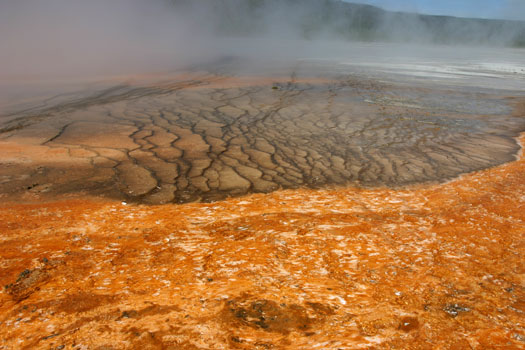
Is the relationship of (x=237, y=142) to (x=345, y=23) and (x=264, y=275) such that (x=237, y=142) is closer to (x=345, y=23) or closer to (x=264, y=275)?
(x=264, y=275)

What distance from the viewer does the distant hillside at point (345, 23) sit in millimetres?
59688

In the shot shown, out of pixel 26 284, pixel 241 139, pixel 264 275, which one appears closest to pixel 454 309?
pixel 264 275

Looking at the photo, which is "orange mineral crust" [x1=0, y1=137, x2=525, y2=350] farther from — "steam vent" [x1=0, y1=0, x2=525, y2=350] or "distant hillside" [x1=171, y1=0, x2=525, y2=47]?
"distant hillside" [x1=171, y1=0, x2=525, y2=47]

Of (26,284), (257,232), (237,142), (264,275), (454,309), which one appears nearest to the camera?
(454,309)

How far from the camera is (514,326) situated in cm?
186

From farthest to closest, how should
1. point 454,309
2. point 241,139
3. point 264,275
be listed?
point 241,139
point 264,275
point 454,309

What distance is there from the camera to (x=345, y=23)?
8375 centimetres

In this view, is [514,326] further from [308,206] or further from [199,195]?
[199,195]

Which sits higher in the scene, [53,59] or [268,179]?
[53,59]

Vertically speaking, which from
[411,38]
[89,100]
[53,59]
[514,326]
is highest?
[411,38]

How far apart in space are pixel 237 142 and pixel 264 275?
3.18 m

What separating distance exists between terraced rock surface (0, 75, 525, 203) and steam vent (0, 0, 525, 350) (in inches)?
1.4

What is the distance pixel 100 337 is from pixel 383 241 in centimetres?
195

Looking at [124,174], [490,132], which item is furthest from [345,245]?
[490,132]
